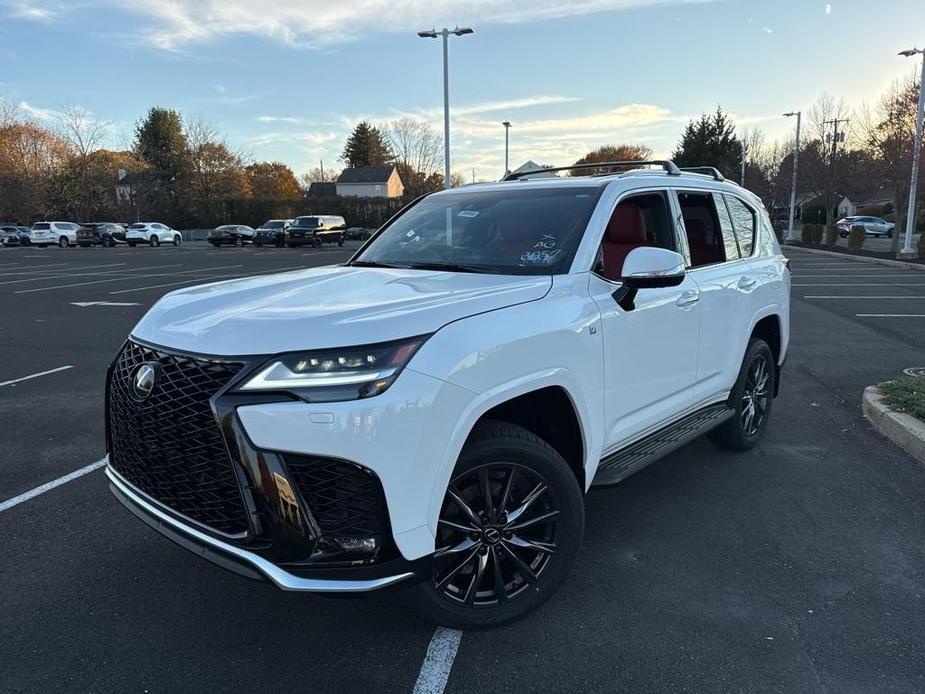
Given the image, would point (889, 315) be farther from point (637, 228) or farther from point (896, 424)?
point (637, 228)

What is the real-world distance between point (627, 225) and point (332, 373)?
2318 millimetres

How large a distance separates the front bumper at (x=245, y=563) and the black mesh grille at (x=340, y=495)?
0.16m

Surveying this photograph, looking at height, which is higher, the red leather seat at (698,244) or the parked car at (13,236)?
the red leather seat at (698,244)

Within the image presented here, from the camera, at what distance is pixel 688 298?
155 inches

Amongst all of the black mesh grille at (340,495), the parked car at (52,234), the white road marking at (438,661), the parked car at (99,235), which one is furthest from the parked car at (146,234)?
the black mesh grille at (340,495)

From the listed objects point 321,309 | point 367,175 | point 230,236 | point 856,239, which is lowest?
point 856,239

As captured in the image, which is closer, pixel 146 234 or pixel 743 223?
pixel 743 223

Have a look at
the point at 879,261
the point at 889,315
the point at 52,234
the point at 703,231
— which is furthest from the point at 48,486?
the point at 52,234

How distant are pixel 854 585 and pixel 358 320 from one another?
8.80 feet

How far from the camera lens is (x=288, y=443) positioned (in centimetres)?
228

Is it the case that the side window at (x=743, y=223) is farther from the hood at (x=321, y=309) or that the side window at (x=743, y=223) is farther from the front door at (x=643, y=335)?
the hood at (x=321, y=309)

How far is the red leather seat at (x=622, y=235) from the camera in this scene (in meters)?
3.86

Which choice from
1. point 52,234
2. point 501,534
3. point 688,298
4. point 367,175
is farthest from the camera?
point 367,175

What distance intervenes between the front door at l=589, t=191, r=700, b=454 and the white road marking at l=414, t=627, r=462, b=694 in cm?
116
